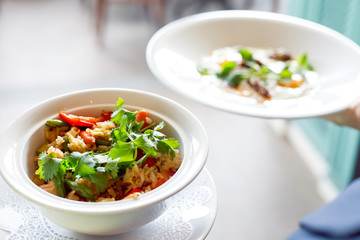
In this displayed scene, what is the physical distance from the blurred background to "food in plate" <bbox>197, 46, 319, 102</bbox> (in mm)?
314

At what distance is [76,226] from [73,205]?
0.18ft

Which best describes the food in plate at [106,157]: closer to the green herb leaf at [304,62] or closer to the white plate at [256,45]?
the white plate at [256,45]

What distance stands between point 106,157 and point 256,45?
830 mm

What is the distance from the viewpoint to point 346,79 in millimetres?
1212

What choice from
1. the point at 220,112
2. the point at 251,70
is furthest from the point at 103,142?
the point at 220,112

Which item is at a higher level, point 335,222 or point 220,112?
point 335,222

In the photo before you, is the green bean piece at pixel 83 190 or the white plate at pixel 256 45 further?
the white plate at pixel 256 45

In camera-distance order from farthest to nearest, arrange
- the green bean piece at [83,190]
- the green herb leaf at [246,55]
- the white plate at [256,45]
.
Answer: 1. the green herb leaf at [246,55]
2. the white plate at [256,45]
3. the green bean piece at [83,190]

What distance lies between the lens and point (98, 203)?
694 mm

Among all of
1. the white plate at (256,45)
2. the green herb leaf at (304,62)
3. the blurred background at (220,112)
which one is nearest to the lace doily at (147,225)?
the blurred background at (220,112)

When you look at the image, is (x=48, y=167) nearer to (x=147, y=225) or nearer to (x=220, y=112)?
(x=147, y=225)

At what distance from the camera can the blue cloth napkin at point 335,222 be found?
0.64 metres

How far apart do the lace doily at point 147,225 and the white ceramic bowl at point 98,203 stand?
5cm

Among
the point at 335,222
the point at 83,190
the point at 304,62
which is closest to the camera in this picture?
the point at 335,222
